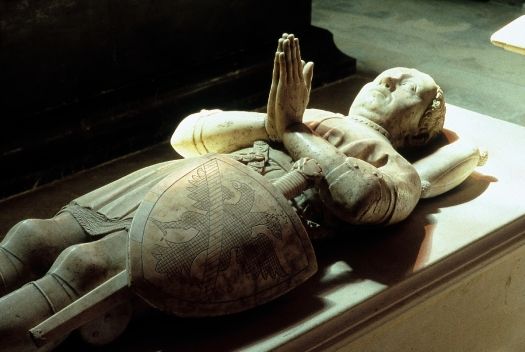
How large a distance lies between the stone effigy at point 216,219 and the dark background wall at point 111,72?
168 cm

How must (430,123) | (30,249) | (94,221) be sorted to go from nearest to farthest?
(30,249)
(94,221)
(430,123)

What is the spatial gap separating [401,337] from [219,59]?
2982mm

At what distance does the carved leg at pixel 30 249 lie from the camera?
2357 millimetres

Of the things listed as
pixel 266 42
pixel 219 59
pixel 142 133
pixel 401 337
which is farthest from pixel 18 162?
pixel 401 337

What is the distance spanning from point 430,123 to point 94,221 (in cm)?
139

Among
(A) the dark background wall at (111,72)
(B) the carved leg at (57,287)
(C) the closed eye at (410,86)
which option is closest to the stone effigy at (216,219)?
(B) the carved leg at (57,287)

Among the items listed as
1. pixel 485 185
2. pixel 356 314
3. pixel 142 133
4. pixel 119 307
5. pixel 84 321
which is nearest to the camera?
pixel 84 321

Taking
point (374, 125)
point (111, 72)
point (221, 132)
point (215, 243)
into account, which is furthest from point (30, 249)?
point (111, 72)

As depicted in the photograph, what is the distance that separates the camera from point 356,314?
97.7 inches

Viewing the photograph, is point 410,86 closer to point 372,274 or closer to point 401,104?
point 401,104

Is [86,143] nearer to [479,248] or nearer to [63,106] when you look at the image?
[63,106]

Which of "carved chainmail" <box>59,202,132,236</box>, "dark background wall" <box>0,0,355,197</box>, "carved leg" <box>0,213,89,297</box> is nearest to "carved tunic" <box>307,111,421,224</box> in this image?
"carved chainmail" <box>59,202,132,236</box>

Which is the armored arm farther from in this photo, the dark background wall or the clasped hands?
the dark background wall

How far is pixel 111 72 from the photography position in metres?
4.73
